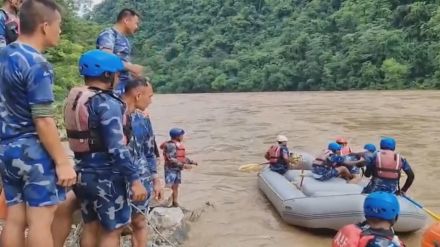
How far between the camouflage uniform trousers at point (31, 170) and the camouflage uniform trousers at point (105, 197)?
0.82 feet

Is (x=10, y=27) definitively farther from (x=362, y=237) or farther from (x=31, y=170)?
(x=362, y=237)

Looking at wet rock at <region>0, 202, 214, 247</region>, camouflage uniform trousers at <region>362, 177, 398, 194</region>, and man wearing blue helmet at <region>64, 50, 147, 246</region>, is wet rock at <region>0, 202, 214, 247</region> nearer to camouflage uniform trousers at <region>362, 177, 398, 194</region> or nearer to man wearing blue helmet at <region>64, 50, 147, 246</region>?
man wearing blue helmet at <region>64, 50, 147, 246</region>

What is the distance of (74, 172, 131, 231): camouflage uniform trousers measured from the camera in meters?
2.84

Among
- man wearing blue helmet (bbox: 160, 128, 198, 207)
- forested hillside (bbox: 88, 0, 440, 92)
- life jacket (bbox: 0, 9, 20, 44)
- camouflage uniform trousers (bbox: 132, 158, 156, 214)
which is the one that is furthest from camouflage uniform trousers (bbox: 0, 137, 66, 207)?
forested hillside (bbox: 88, 0, 440, 92)

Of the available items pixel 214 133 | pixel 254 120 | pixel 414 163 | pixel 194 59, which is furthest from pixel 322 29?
pixel 414 163

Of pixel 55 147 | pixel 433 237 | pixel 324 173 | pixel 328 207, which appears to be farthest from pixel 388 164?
pixel 55 147

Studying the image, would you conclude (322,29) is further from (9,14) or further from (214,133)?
(9,14)

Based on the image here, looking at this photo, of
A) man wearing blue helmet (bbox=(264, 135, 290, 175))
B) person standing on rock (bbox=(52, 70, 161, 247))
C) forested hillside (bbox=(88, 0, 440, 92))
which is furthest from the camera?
forested hillside (bbox=(88, 0, 440, 92))

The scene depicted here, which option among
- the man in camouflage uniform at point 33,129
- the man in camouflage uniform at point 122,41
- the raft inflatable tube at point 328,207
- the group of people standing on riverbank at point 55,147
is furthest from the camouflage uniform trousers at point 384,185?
the man in camouflage uniform at point 33,129

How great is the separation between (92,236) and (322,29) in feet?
126

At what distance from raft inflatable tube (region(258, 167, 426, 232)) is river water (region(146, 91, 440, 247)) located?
8.1 inches

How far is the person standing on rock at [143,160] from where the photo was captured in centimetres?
349

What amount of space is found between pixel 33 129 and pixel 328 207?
14.5ft

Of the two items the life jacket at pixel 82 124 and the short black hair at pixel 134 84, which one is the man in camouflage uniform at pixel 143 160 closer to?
the short black hair at pixel 134 84
